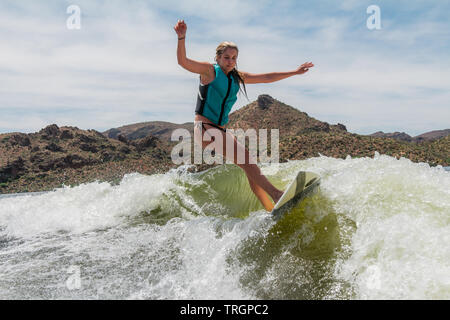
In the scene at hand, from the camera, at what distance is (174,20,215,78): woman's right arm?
11.9 ft

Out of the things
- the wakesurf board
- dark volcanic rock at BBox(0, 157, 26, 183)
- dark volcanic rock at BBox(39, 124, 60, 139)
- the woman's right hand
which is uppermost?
dark volcanic rock at BBox(39, 124, 60, 139)

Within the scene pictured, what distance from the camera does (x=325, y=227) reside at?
3.14 m

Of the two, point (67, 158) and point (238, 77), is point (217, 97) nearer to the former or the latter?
point (238, 77)

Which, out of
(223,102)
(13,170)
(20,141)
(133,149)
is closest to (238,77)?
(223,102)

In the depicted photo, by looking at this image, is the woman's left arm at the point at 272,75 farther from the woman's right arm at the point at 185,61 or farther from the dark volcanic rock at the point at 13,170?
the dark volcanic rock at the point at 13,170

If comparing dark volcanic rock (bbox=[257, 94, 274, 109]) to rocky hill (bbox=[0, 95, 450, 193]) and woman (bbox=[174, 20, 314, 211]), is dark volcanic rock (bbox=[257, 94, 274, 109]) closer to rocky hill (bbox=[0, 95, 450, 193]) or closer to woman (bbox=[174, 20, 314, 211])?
rocky hill (bbox=[0, 95, 450, 193])

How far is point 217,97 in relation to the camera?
4430 mm

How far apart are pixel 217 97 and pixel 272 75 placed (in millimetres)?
918

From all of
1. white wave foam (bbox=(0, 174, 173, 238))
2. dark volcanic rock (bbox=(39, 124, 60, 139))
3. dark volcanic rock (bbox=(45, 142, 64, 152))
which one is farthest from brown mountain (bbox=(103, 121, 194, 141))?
white wave foam (bbox=(0, 174, 173, 238))

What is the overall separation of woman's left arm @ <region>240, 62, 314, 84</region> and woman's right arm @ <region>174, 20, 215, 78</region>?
28.0 inches

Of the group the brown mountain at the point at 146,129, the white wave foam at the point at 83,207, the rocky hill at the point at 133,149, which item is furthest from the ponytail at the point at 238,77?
the brown mountain at the point at 146,129
